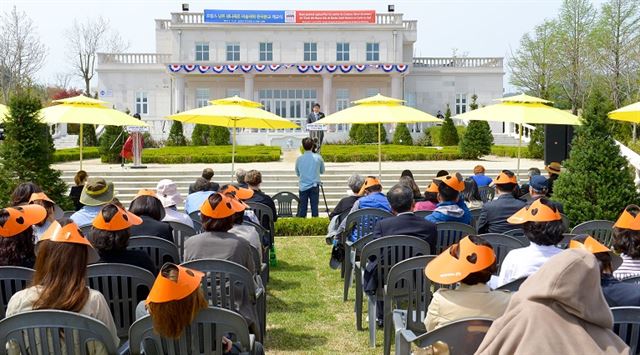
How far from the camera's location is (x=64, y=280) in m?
3.92

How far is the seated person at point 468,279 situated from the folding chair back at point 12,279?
2.63 metres

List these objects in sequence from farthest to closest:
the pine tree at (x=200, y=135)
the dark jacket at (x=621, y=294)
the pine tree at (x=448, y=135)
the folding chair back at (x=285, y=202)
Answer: the pine tree at (x=200, y=135), the pine tree at (x=448, y=135), the folding chair back at (x=285, y=202), the dark jacket at (x=621, y=294)

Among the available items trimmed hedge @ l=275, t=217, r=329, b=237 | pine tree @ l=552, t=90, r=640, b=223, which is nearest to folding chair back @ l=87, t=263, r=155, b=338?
pine tree @ l=552, t=90, r=640, b=223

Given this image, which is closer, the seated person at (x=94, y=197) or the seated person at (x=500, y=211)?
the seated person at (x=94, y=197)

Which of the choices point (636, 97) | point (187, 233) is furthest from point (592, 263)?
point (636, 97)

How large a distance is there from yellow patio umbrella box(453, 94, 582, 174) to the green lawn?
137 inches

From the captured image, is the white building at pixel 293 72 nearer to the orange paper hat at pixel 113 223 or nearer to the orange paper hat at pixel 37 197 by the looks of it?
the orange paper hat at pixel 37 197

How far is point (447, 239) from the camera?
7.35 m

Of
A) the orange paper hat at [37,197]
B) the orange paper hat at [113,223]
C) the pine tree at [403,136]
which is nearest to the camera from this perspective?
the orange paper hat at [113,223]

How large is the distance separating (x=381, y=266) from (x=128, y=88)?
43.7 m

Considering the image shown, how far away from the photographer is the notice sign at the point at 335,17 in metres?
46.6

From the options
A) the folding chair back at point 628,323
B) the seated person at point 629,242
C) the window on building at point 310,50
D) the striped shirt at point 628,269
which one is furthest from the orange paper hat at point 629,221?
the window on building at point 310,50

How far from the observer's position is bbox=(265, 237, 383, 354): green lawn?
6355 mm

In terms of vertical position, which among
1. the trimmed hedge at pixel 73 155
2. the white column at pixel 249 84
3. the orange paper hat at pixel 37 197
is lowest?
the orange paper hat at pixel 37 197
